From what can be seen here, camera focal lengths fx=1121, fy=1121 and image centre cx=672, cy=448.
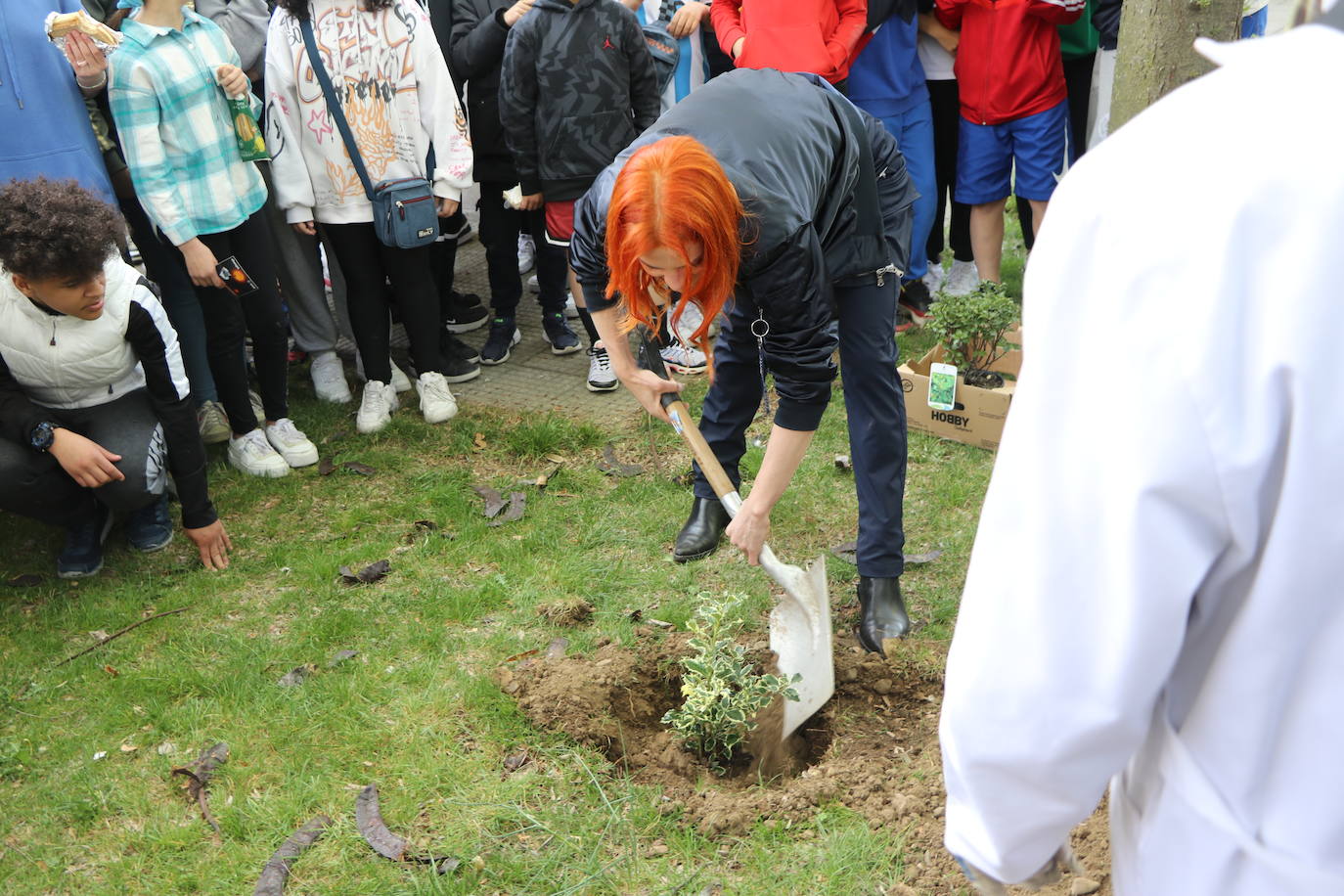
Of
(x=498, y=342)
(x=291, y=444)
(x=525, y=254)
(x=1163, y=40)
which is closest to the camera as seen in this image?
(x=1163, y=40)

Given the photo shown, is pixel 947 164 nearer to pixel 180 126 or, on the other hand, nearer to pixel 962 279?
pixel 962 279

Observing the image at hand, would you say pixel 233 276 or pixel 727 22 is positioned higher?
pixel 727 22

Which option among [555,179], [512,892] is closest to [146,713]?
[512,892]

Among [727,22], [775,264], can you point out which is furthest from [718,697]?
[727,22]

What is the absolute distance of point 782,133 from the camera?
2.70 m

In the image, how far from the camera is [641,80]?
506 centimetres

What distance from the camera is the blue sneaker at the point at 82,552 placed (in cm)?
405

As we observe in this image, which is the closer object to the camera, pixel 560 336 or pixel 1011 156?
pixel 1011 156

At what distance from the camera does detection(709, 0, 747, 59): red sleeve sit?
527cm

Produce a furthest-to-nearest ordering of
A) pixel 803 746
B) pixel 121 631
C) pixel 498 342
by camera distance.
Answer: pixel 498 342 < pixel 121 631 < pixel 803 746

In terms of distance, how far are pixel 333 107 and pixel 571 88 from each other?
39.9 inches

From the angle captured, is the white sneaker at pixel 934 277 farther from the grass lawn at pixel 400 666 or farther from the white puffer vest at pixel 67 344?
the white puffer vest at pixel 67 344

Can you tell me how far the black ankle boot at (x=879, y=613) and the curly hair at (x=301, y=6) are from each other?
2.99 m

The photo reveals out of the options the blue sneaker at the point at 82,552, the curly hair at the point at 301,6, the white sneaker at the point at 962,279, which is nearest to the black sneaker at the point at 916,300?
the white sneaker at the point at 962,279
